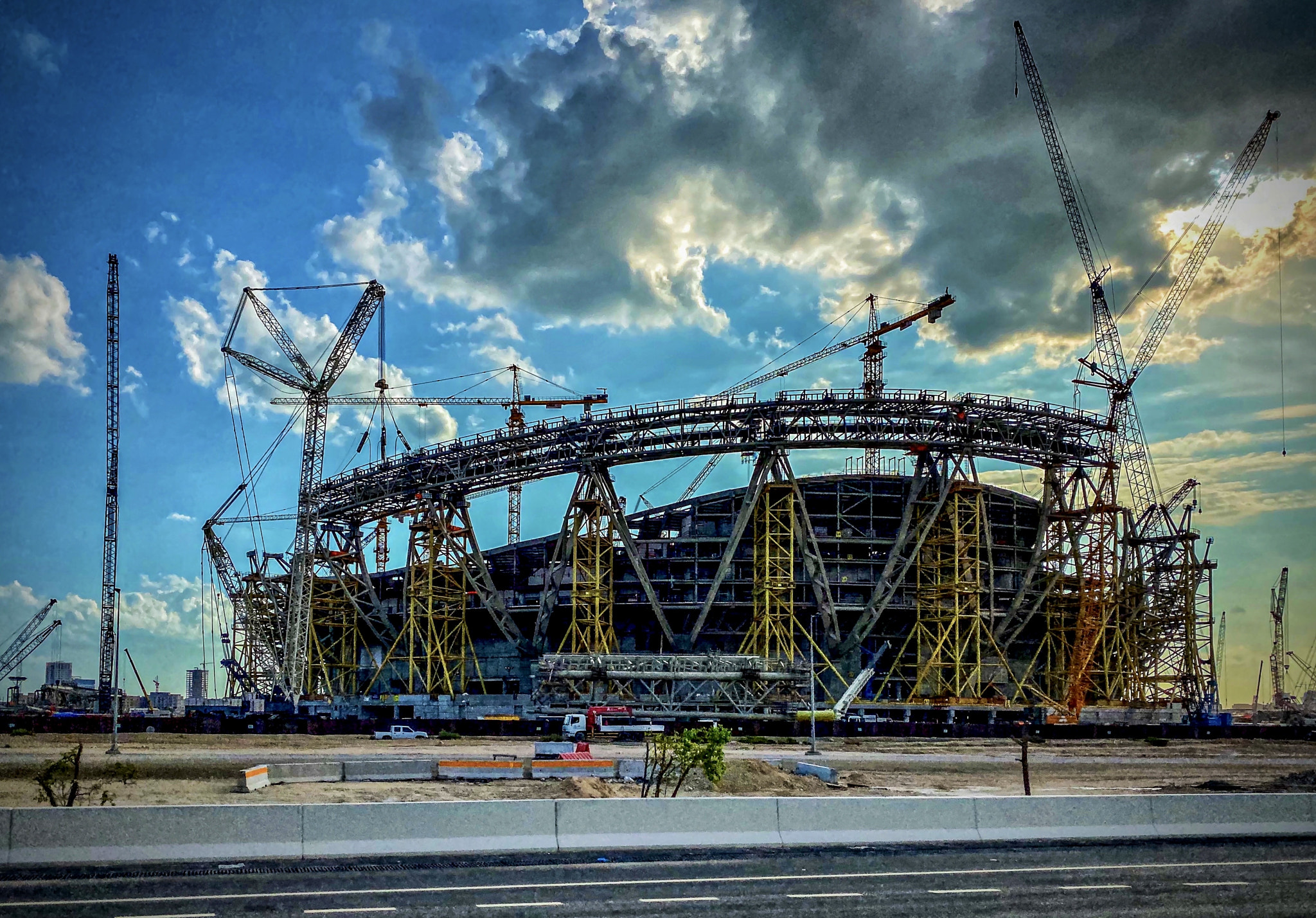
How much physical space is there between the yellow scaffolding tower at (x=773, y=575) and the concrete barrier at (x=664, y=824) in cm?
6602

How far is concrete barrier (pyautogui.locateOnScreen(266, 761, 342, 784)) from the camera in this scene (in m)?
40.7

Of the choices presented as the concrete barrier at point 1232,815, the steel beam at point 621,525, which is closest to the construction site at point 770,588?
the steel beam at point 621,525

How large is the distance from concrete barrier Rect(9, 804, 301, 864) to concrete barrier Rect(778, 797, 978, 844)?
10949 millimetres

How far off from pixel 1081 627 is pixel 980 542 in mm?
11805

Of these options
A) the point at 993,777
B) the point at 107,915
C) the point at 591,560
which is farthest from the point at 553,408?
the point at 107,915

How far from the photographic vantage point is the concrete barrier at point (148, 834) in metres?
21.8

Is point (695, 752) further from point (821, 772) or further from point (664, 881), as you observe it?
point (821, 772)

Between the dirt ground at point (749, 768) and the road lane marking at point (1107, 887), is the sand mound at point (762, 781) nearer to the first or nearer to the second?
the dirt ground at point (749, 768)

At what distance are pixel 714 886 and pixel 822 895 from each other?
2.06 metres

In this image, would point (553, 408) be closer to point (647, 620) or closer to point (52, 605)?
point (647, 620)

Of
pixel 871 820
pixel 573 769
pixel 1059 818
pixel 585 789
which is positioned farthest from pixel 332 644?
pixel 1059 818

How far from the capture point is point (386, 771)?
42219 mm

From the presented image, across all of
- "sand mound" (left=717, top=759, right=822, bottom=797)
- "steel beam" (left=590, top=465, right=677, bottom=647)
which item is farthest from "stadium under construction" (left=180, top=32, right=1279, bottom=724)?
"sand mound" (left=717, top=759, right=822, bottom=797)

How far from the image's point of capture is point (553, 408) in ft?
Result: 515
